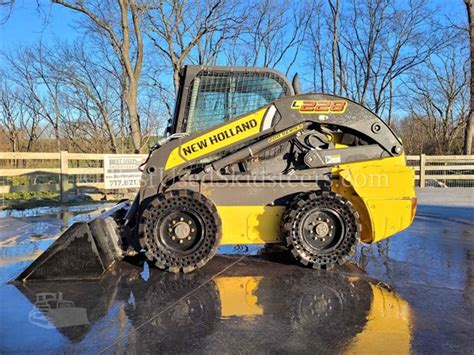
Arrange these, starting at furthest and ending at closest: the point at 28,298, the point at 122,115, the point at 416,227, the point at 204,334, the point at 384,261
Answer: the point at 122,115 < the point at 416,227 < the point at 384,261 < the point at 28,298 < the point at 204,334

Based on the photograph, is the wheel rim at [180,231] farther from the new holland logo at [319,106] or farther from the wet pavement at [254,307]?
the new holland logo at [319,106]

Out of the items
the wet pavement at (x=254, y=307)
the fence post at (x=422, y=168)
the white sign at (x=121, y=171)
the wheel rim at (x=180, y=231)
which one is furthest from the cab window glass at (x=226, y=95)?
the fence post at (x=422, y=168)

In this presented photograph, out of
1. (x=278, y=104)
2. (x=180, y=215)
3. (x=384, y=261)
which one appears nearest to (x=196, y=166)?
(x=180, y=215)

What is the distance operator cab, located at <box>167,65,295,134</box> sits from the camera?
5.13 metres

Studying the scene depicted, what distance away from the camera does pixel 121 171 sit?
1252 cm

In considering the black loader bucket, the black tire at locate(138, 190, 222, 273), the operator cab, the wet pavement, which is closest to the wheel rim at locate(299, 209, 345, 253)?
the wet pavement

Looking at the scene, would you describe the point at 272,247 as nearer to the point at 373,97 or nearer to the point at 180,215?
the point at 180,215

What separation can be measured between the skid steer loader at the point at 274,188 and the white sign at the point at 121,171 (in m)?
7.59

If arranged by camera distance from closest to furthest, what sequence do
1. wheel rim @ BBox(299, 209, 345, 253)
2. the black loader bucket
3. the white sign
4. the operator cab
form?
1. the black loader bucket
2. wheel rim @ BBox(299, 209, 345, 253)
3. the operator cab
4. the white sign

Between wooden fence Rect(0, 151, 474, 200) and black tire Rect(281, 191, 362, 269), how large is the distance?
971 centimetres

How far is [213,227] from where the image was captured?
4609 millimetres

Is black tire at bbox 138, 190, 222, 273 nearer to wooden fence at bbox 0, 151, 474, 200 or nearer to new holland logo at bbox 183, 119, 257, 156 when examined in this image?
new holland logo at bbox 183, 119, 257, 156

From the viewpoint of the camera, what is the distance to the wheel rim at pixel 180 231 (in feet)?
15.1

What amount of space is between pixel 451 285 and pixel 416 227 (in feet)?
11.8
